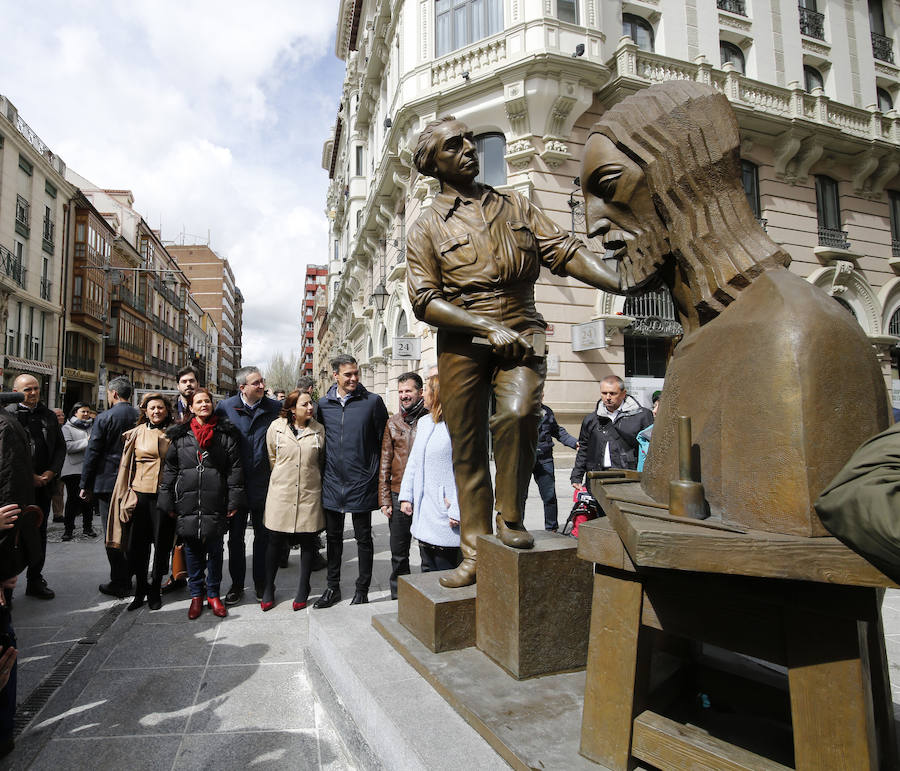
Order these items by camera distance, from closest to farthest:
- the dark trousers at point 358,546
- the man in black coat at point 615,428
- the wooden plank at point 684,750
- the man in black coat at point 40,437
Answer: the wooden plank at point 684,750, the dark trousers at point 358,546, the man in black coat at point 40,437, the man in black coat at point 615,428

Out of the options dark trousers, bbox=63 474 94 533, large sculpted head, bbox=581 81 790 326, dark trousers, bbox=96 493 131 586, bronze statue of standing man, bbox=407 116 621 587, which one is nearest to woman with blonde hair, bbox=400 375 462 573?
bronze statue of standing man, bbox=407 116 621 587

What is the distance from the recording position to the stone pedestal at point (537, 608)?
2166 millimetres

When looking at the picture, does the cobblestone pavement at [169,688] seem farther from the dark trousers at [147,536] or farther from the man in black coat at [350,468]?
the man in black coat at [350,468]

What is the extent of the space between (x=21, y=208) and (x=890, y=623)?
3577cm

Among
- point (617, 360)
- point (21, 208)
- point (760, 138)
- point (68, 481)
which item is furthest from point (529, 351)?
point (21, 208)

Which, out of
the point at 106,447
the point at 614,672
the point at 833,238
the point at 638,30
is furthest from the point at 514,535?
the point at 833,238

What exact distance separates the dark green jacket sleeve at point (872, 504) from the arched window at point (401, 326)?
56.3 feet

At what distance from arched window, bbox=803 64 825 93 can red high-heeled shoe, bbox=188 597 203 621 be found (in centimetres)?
2191

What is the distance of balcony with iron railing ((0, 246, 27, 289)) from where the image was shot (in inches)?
1013

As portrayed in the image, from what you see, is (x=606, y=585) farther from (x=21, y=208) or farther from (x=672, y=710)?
(x=21, y=208)

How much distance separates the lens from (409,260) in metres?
2.74

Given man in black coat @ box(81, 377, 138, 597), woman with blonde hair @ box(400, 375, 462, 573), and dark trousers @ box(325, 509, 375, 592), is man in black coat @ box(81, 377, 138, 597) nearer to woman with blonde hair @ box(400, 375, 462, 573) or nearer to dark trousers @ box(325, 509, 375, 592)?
dark trousers @ box(325, 509, 375, 592)

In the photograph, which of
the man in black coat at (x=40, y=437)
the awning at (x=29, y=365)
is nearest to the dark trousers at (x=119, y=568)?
the man in black coat at (x=40, y=437)

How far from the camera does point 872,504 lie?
0.85 metres
